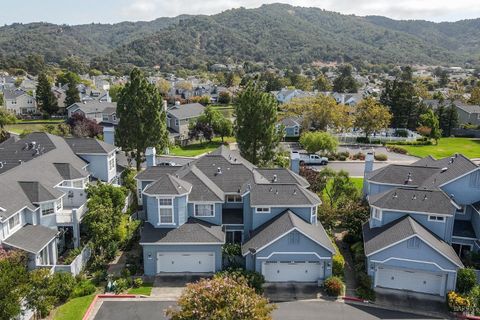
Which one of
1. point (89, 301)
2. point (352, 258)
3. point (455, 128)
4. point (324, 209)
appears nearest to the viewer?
point (89, 301)

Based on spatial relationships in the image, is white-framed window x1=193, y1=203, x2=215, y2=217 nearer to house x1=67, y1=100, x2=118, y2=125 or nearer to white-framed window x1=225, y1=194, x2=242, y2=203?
white-framed window x1=225, y1=194, x2=242, y2=203

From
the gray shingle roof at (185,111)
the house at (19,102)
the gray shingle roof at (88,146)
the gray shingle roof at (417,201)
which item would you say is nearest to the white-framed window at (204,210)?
the gray shingle roof at (417,201)

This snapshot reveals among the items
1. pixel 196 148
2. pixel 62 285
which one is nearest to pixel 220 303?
pixel 62 285

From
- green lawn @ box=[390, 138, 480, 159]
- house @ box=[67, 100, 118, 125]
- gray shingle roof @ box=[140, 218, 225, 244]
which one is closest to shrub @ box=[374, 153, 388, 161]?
green lawn @ box=[390, 138, 480, 159]

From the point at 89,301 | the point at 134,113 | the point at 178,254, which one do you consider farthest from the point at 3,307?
the point at 134,113

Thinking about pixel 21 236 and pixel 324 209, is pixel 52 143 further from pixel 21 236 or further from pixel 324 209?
pixel 324 209
